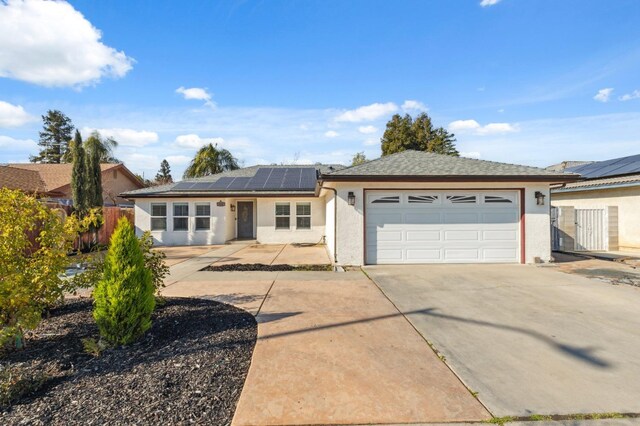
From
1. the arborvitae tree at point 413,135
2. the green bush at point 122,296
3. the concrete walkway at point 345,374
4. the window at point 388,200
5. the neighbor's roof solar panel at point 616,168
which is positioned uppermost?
the arborvitae tree at point 413,135

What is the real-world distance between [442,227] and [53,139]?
199ft

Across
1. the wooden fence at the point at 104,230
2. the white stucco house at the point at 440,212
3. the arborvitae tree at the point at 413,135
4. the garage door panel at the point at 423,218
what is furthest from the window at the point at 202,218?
the arborvitae tree at the point at 413,135

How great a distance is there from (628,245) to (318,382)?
15451 mm

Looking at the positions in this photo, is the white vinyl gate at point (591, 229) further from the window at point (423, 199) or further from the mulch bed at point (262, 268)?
the mulch bed at point (262, 268)

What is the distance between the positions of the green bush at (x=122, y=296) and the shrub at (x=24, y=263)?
0.62 m

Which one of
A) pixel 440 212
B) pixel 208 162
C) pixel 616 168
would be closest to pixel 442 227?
pixel 440 212

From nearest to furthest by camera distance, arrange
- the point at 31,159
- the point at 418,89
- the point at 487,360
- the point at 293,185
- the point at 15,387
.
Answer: the point at 15,387 < the point at 487,360 < the point at 418,89 < the point at 293,185 < the point at 31,159

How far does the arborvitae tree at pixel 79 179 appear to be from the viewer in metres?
13.2

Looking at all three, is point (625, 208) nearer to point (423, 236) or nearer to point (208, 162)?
point (423, 236)

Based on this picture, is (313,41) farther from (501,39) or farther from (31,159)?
(31,159)

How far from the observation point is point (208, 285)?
280 inches

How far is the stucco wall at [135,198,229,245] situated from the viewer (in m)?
15.6

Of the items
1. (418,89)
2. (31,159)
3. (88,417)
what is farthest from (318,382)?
(31,159)

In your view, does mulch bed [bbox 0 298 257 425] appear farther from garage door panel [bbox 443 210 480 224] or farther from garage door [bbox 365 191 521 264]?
garage door panel [bbox 443 210 480 224]
